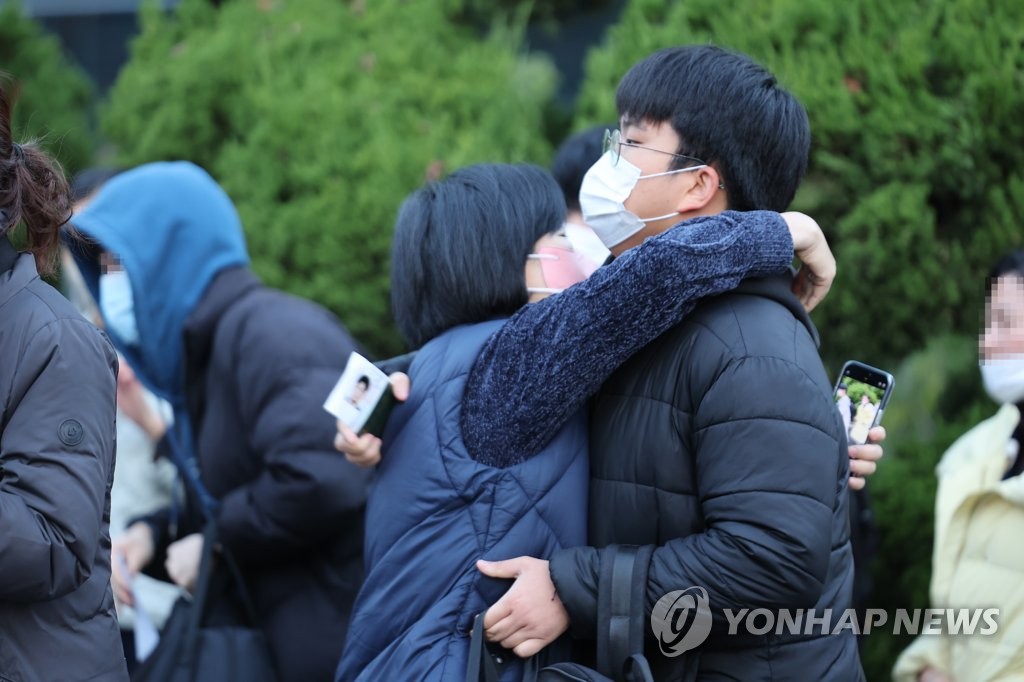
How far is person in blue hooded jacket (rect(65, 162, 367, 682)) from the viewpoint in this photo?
3.10 m

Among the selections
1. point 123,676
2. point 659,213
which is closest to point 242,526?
point 123,676

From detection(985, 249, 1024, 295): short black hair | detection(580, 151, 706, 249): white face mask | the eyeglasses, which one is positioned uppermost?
the eyeglasses

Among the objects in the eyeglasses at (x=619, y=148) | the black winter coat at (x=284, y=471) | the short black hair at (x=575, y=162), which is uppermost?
the eyeglasses at (x=619, y=148)

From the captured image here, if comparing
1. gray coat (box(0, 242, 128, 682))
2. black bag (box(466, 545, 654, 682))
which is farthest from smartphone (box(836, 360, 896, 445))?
gray coat (box(0, 242, 128, 682))

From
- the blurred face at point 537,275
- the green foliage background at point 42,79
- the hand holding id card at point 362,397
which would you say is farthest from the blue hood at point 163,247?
the green foliage background at point 42,79

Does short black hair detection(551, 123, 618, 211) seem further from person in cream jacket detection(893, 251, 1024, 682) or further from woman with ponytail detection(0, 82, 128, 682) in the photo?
woman with ponytail detection(0, 82, 128, 682)

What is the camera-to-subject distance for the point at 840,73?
13.1 feet

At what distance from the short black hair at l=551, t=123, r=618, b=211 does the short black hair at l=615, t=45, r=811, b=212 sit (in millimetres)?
1208

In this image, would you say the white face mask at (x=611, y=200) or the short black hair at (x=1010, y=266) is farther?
the short black hair at (x=1010, y=266)

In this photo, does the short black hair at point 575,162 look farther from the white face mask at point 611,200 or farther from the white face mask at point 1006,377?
the white face mask at point 1006,377

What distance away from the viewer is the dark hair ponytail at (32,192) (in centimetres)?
218

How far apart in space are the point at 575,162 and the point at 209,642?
1.79m

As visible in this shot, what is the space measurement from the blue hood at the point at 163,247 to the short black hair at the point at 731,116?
1646mm

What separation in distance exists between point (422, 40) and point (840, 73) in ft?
8.00
